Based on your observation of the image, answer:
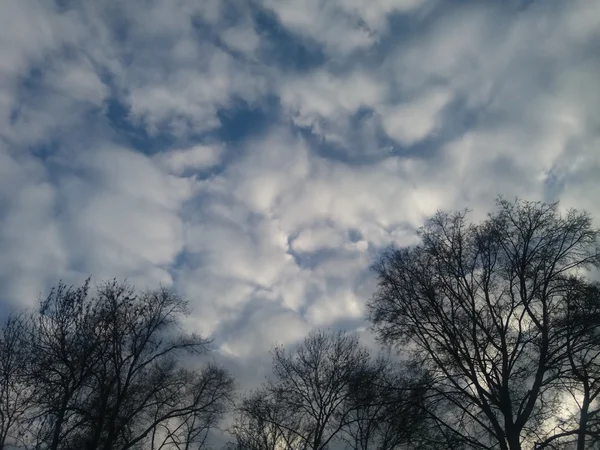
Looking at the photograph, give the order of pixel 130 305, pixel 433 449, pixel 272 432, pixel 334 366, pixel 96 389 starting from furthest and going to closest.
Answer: pixel 272 432, pixel 334 366, pixel 130 305, pixel 96 389, pixel 433 449

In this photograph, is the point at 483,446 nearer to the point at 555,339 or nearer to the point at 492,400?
the point at 492,400

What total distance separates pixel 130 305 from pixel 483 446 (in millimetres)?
18209

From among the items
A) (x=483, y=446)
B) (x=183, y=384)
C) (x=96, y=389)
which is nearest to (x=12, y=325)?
(x=96, y=389)

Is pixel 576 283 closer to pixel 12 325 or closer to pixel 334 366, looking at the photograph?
pixel 334 366

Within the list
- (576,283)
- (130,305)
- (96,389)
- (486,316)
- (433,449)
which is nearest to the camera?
(433,449)

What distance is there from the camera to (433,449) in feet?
52.0

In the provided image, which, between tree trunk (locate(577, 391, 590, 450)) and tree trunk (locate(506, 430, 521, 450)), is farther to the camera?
tree trunk (locate(506, 430, 521, 450))

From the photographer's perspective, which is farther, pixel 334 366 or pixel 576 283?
pixel 334 366

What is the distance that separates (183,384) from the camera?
25766mm

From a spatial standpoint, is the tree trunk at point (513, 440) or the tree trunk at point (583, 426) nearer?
the tree trunk at point (583, 426)

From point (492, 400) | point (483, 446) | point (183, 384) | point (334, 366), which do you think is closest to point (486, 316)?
point (492, 400)

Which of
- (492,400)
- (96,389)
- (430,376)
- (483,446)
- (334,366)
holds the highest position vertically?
(334,366)

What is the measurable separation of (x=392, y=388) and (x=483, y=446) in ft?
11.9

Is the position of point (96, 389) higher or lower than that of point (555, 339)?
higher
